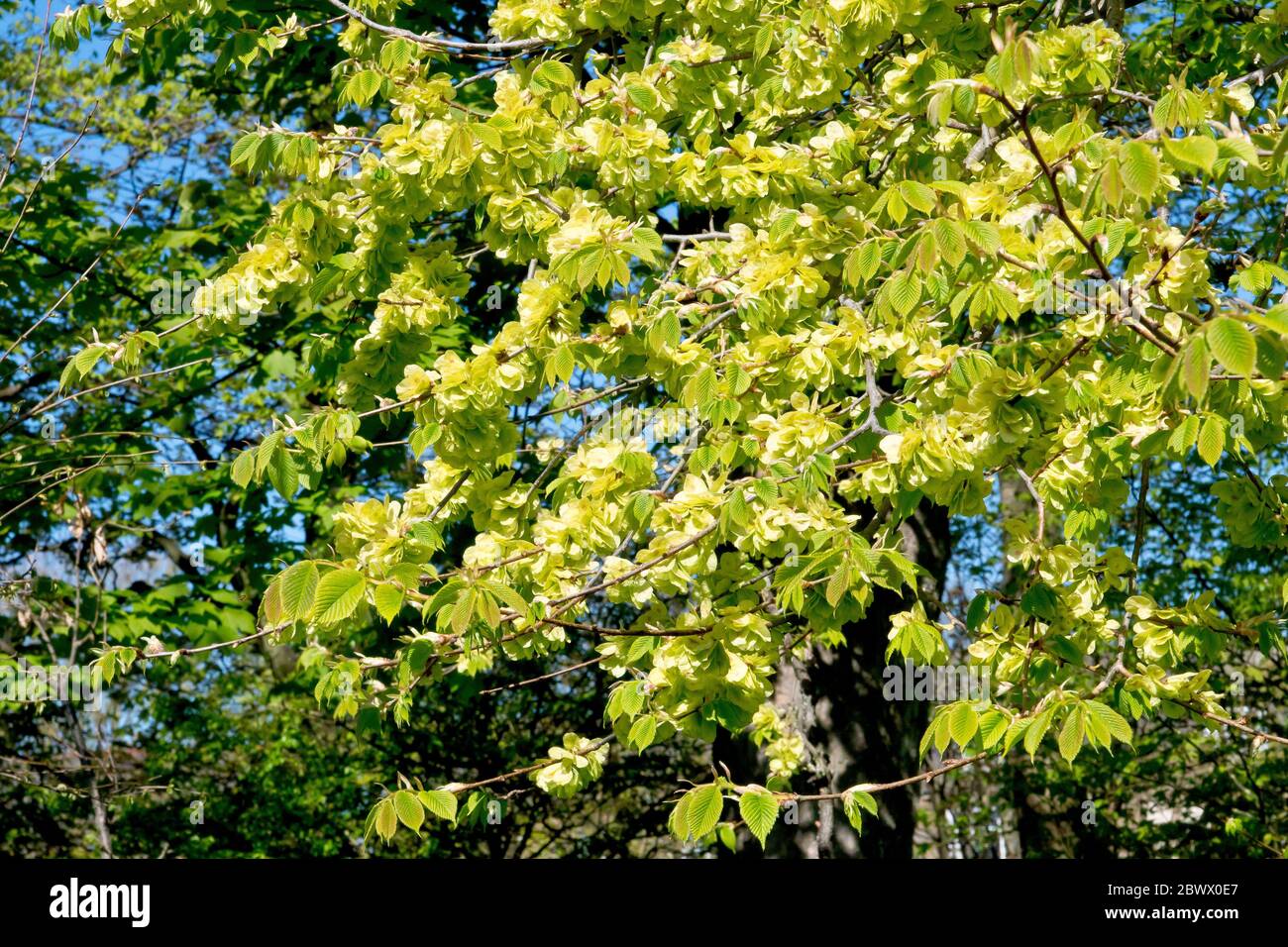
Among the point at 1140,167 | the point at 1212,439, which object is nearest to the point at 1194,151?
the point at 1140,167

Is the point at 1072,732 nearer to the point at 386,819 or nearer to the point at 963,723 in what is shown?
the point at 963,723

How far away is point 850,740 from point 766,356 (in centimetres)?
317

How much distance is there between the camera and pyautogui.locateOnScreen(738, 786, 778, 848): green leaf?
3178 millimetres

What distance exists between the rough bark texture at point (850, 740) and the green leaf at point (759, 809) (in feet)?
9.36

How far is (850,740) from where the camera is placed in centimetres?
626

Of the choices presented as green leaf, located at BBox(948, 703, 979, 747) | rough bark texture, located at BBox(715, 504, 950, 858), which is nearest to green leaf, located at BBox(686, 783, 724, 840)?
green leaf, located at BBox(948, 703, 979, 747)

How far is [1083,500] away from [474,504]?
1.93 m

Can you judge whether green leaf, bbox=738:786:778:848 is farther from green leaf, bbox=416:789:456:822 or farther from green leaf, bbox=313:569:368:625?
green leaf, bbox=313:569:368:625

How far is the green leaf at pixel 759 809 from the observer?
318 centimetres

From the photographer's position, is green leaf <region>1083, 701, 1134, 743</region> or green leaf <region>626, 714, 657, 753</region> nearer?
green leaf <region>1083, 701, 1134, 743</region>

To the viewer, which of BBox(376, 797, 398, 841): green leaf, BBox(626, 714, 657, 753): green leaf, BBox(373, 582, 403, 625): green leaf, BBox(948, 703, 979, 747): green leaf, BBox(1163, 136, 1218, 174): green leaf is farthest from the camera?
BBox(626, 714, 657, 753): green leaf

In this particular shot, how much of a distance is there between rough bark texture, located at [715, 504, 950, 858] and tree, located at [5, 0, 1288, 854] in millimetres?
1949

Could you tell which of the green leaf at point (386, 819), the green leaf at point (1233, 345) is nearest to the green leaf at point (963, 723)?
the green leaf at point (1233, 345)

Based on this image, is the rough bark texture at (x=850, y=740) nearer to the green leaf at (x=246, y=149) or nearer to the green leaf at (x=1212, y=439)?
the green leaf at (x=1212, y=439)
